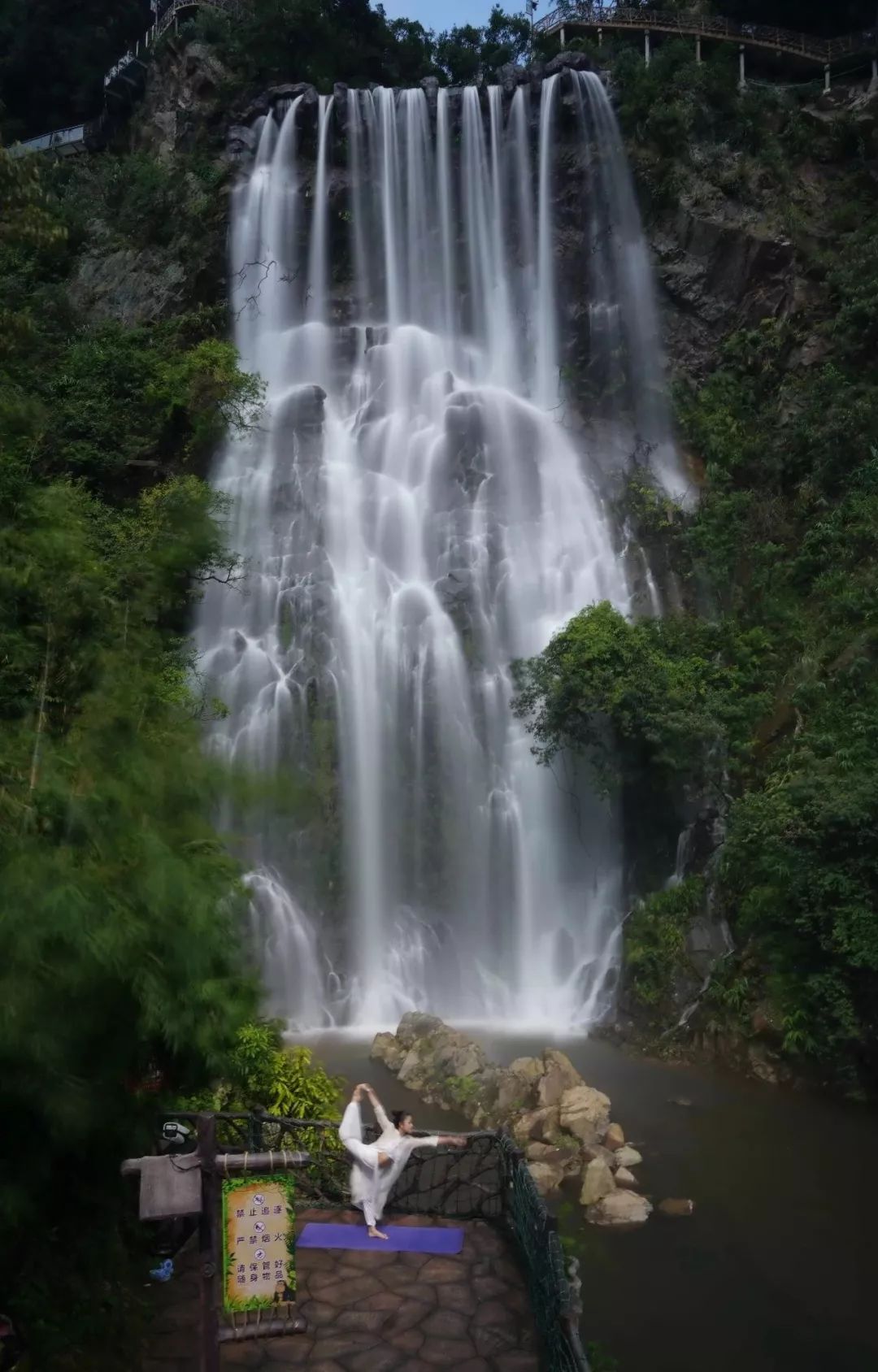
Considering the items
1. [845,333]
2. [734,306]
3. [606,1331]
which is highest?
[734,306]

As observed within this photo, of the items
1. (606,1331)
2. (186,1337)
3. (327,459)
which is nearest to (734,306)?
(327,459)

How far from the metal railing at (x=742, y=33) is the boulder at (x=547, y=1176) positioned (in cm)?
2455

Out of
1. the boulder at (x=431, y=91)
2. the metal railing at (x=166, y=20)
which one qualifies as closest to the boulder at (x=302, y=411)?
the boulder at (x=431, y=91)

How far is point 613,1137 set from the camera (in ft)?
34.4

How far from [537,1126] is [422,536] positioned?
10748 mm

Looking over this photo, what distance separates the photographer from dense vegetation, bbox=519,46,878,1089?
1234 cm

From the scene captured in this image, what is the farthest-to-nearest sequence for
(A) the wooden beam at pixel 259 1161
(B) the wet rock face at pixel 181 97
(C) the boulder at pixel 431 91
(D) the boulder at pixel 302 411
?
(B) the wet rock face at pixel 181 97
(C) the boulder at pixel 431 91
(D) the boulder at pixel 302 411
(A) the wooden beam at pixel 259 1161

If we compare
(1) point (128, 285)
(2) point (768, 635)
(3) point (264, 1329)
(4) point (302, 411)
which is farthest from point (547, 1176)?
(1) point (128, 285)

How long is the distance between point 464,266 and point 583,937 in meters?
15.3

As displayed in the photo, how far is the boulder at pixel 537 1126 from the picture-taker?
10.4 m

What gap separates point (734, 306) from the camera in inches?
873

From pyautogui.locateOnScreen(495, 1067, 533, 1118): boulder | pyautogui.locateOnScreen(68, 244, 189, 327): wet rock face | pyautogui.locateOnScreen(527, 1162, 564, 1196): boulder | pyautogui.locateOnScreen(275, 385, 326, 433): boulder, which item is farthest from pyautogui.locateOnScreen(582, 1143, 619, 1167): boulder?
pyautogui.locateOnScreen(68, 244, 189, 327): wet rock face

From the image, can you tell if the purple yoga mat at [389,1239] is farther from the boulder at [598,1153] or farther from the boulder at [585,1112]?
the boulder at [585,1112]

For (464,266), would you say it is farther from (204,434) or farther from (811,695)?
(811,695)
